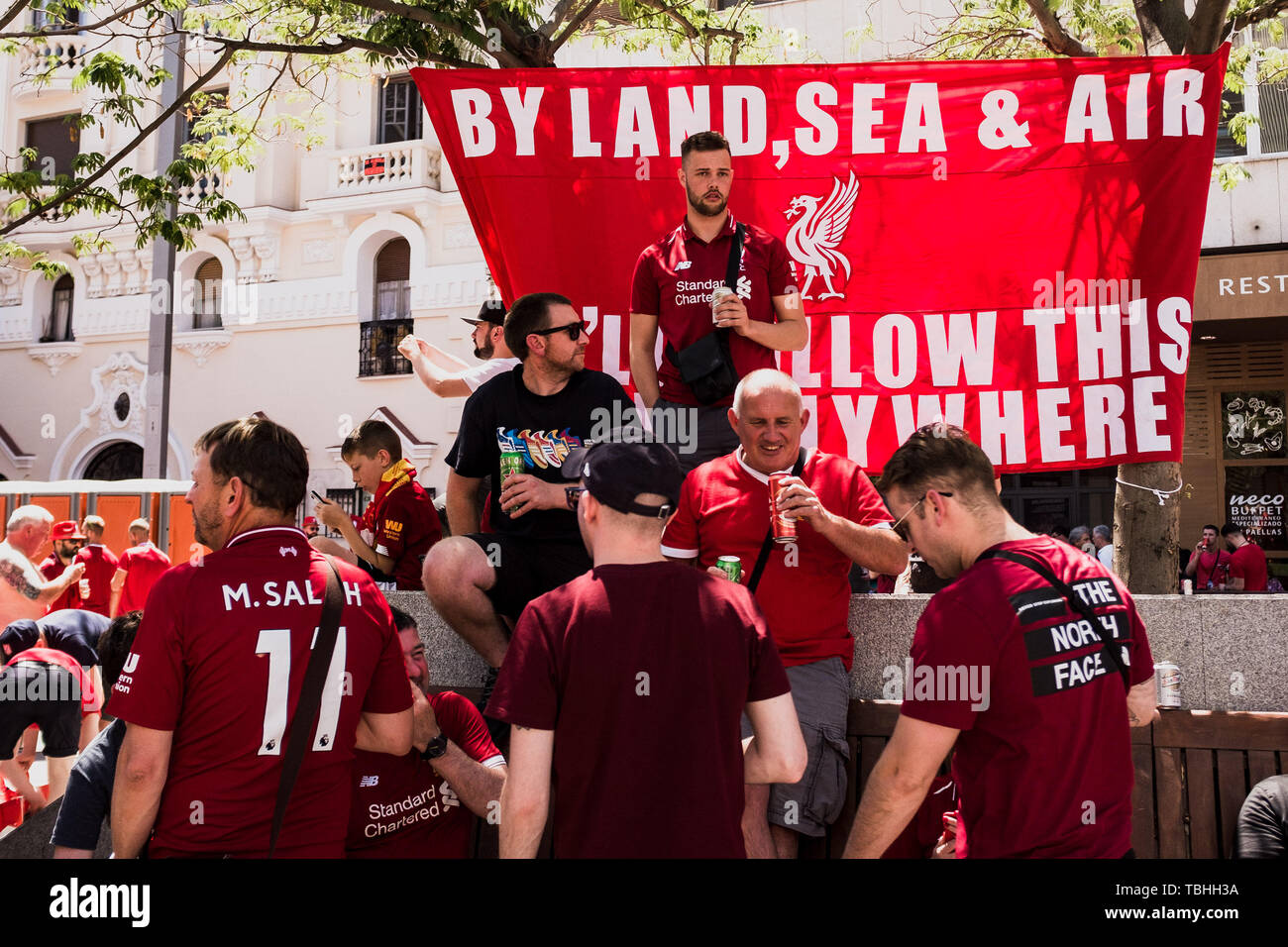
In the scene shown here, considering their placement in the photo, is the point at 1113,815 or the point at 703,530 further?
the point at 703,530

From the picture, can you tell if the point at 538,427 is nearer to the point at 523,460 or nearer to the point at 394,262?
the point at 523,460

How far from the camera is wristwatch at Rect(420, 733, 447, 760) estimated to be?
388cm

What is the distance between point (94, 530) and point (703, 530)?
9.40m

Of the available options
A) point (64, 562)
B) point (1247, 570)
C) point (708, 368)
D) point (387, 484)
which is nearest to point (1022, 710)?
point (708, 368)

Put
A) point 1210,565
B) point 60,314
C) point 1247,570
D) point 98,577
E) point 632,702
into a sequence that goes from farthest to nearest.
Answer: point 60,314 → point 1210,565 → point 1247,570 → point 98,577 → point 632,702

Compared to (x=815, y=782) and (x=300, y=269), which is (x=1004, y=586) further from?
(x=300, y=269)

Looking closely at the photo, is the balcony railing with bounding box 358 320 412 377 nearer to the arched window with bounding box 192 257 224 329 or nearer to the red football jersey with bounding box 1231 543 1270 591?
the arched window with bounding box 192 257 224 329

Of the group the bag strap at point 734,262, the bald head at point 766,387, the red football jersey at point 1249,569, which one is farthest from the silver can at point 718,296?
the red football jersey at point 1249,569

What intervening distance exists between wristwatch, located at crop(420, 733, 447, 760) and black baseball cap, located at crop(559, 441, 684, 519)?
1346 millimetres

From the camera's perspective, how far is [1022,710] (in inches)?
112

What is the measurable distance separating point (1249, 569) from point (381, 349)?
14.1 m

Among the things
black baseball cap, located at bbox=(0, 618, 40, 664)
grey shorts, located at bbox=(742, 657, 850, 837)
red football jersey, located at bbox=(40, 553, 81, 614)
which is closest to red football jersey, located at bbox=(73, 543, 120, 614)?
red football jersey, located at bbox=(40, 553, 81, 614)

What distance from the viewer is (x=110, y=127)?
2303 centimetres
